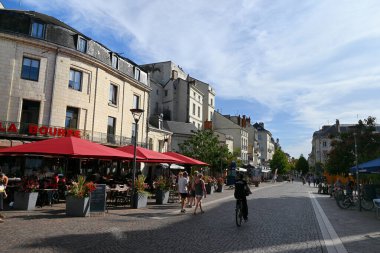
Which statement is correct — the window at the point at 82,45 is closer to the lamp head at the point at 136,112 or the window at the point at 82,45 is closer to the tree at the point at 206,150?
the lamp head at the point at 136,112

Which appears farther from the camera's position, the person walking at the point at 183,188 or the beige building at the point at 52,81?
the beige building at the point at 52,81

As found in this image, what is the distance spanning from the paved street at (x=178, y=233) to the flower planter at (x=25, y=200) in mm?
425

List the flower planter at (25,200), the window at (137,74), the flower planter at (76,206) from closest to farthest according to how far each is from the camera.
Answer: the flower planter at (76,206) → the flower planter at (25,200) → the window at (137,74)

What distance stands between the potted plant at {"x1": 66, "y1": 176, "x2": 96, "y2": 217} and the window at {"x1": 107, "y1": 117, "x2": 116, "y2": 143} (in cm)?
1606

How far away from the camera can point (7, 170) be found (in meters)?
22.3

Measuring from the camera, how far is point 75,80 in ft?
82.2

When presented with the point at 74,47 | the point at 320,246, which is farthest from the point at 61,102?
the point at 320,246

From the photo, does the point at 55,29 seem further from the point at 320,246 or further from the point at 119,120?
the point at 320,246

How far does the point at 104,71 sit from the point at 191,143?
14.2 m

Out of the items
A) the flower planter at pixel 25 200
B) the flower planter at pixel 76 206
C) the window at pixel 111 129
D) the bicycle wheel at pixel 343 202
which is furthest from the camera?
the window at pixel 111 129

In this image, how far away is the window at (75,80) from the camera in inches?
976

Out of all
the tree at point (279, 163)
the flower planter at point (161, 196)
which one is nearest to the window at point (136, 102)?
the flower planter at point (161, 196)

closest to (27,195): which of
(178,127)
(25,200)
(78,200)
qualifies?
(25,200)

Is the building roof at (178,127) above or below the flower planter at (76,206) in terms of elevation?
above
